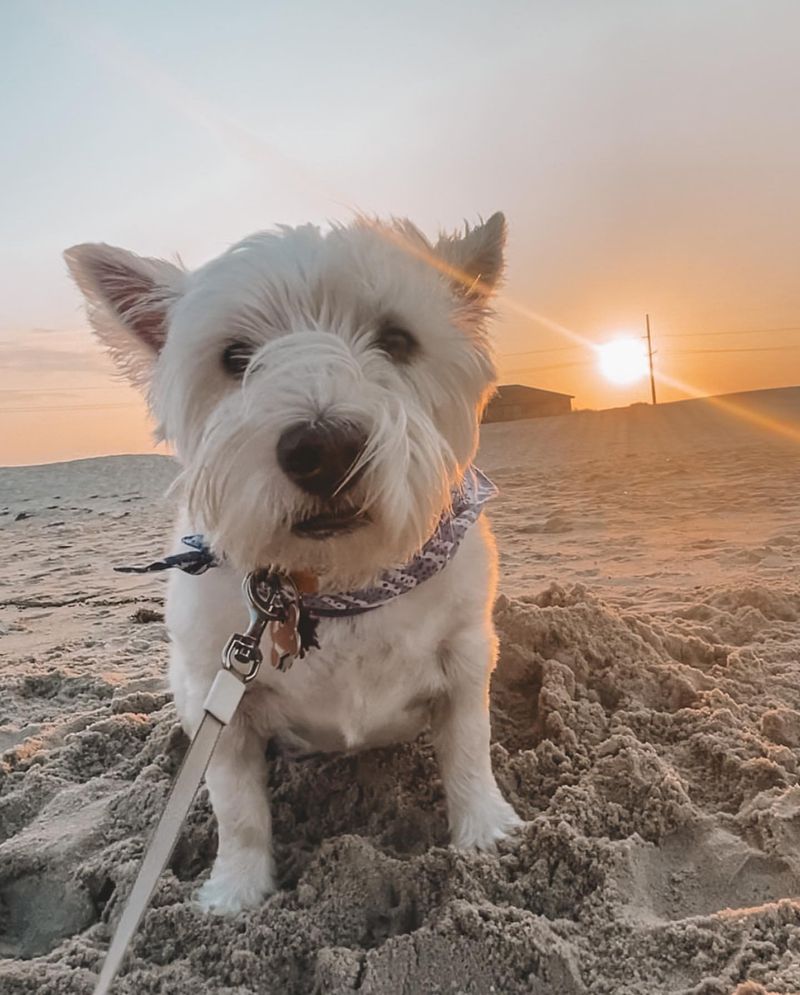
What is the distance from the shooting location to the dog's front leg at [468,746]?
250 centimetres

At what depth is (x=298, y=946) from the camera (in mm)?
2062

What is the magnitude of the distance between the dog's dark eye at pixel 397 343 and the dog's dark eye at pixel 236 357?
0.31 metres

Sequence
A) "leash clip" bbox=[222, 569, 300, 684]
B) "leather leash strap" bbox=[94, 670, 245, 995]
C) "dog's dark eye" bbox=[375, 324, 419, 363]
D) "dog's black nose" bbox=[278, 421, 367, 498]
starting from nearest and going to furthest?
"leather leash strap" bbox=[94, 670, 245, 995] < "dog's black nose" bbox=[278, 421, 367, 498] < "leash clip" bbox=[222, 569, 300, 684] < "dog's dark eye" bbox=[375, 324, 419, 363]

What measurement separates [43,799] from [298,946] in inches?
50.2

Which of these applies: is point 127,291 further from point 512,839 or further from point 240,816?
point 512,839

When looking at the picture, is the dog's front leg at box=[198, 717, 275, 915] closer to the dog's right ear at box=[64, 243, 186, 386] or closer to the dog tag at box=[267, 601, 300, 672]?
the dog tag at box=[267, 601, 300, 672]

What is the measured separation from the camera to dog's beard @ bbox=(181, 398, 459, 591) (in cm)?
180

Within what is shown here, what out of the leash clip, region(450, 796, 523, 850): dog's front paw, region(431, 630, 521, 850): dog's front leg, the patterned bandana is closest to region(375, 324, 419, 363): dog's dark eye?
the patterned bandana

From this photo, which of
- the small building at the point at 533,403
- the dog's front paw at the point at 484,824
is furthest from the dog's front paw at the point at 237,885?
the small building at the point at 533,403

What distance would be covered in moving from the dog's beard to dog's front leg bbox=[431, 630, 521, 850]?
599 millimetres

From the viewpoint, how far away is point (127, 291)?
2453 millimetres

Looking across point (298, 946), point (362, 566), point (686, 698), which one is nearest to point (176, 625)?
point (362, 566)

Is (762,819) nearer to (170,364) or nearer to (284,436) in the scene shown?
(284,436)

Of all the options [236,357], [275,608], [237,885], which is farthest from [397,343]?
[237,885]
